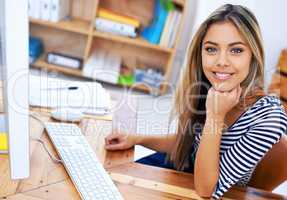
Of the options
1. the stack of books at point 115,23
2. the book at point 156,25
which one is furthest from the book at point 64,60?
the book at point 156,25

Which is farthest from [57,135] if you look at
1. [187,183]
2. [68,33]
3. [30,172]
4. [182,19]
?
[68,33]

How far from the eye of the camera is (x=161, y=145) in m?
1.25

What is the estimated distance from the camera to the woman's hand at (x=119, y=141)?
1.10m

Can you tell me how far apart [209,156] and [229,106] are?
155 millimetres

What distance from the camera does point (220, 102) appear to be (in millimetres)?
1003

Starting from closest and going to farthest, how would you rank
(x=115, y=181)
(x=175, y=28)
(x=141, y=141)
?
1. (x=115, y=181)
2. (x=141, y=141)
3. (x=175, y=28)

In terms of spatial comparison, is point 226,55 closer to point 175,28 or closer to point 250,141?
point 250,141

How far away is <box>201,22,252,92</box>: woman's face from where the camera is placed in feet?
3.31

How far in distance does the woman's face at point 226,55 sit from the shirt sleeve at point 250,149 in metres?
0.15

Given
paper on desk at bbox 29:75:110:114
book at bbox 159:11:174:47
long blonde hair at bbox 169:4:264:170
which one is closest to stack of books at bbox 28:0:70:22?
book at bbox 159:11:174:47

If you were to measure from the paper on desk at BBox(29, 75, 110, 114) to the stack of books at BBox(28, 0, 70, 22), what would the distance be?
1.54 m

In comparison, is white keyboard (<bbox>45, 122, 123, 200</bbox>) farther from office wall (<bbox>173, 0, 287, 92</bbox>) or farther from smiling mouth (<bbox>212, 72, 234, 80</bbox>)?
office wall (<bbox>173, 0, 287, 92</bbox>)

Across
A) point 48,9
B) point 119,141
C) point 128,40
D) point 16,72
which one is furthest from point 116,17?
point 16,72

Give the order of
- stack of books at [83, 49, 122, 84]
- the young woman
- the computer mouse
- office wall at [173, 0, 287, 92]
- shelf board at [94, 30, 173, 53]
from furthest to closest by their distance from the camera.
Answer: stack of books at [83, 49, 122, 84] → shelf board at [94, 30, 173, 53] → office wall at [173, 0, 287, 92] → the computer mouse → the young woman
